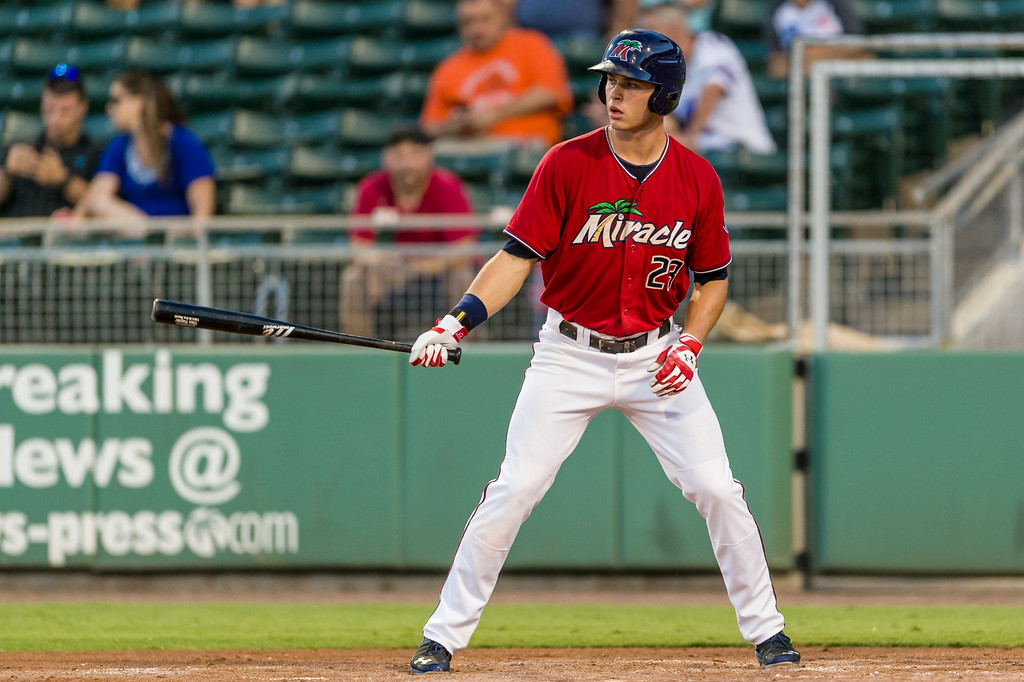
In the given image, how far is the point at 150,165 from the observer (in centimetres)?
757

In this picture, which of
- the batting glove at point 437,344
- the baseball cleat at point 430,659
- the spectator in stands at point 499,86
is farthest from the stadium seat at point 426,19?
the baseball cleat at point 430,659

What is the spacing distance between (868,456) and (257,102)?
599 centimetres

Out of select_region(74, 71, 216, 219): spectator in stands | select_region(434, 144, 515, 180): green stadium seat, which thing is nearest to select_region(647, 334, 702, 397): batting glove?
select_region(74, 71, 216, 219): spectator in stands

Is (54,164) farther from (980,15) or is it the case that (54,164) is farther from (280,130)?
(980,15)

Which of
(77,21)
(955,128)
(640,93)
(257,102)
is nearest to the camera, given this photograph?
(640,93)

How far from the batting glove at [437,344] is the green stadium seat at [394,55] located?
21.8 ft

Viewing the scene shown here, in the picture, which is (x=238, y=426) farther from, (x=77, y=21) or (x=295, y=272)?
(x=77, y=21)

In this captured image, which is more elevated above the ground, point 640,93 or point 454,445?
point 640,93

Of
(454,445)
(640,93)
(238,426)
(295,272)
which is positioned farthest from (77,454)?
(640,93)

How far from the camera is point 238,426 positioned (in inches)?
270

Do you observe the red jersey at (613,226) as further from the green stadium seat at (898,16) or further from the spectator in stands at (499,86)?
the green stadium seat at (898,16)

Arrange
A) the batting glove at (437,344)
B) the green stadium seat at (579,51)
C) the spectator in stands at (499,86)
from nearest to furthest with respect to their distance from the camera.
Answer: the batting glove at (437,344) < the spectator in stands at (499,86) < the green stadium seat at (579,51)

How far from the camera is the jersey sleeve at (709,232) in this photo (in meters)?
4.27

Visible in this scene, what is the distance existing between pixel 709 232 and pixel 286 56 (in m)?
7.15
